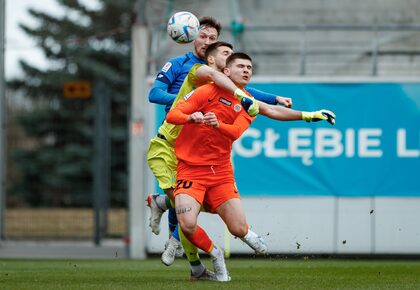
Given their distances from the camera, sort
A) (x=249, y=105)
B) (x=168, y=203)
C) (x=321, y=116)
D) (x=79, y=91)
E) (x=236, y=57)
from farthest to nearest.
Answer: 1. (x=79, y=91)
2. (x=168, y=203)
3. (x=236, y=57)
4. (x=321, y=116)
5. (x=249, y=105)

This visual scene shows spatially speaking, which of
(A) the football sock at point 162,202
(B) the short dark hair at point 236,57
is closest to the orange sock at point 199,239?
(A) the football sock at point 162,202

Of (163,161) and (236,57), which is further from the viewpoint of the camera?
(163,161)

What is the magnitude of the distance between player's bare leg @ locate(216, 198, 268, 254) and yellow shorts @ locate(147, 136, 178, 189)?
3.15ft

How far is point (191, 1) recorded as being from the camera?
20109mm

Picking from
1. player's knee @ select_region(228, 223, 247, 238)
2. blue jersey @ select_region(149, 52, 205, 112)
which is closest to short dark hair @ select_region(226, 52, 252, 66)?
blue jersey @ select_region(149, 52, 205, 112)

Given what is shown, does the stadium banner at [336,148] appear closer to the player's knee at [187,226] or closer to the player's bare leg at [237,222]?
the player's bare leg at [237,222]

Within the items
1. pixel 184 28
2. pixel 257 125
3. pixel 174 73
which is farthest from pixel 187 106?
pixel 257 125

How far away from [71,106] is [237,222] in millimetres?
18330

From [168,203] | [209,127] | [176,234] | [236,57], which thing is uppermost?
[236,57]

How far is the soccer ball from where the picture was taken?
10883mm

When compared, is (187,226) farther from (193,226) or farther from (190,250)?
(190,250)

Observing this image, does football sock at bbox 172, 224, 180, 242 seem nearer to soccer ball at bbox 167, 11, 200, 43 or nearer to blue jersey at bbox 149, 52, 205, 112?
blue jersey at bbox 149, 52, 205, 112

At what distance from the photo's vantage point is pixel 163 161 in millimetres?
11383

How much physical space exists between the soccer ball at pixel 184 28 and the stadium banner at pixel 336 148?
6.65 m
